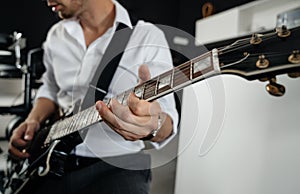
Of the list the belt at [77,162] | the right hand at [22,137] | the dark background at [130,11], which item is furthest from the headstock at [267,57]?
the right hand at [22,137]

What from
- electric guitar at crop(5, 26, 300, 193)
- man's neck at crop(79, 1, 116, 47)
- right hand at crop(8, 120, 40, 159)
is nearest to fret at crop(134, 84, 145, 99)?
electric guitar at crop(5, 26, 300, 193)

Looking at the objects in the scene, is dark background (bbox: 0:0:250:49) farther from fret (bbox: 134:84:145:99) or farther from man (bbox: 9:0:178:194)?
fret (bbox: 134:84:145:99)

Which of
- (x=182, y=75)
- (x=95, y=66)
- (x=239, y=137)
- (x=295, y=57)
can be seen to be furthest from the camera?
(x=95, y=66)

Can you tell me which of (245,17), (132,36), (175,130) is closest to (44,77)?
(132,36)

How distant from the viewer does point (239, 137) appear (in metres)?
0.57

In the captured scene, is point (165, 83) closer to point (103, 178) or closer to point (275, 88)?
point (275, 88)

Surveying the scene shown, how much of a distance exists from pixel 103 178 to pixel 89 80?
0.66 ft

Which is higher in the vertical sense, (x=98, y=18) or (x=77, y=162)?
(x=98, y=18)

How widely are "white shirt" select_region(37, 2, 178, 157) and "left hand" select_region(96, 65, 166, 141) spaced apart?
0.08m

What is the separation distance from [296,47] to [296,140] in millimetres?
216

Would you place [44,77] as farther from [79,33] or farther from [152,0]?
[152,0]

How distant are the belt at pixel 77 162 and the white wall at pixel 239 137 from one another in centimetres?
19

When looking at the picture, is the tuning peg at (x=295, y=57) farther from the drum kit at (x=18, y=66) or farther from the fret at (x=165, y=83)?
the drum kit at (x=18, y=66)

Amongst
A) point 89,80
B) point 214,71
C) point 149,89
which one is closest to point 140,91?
point 149,89
